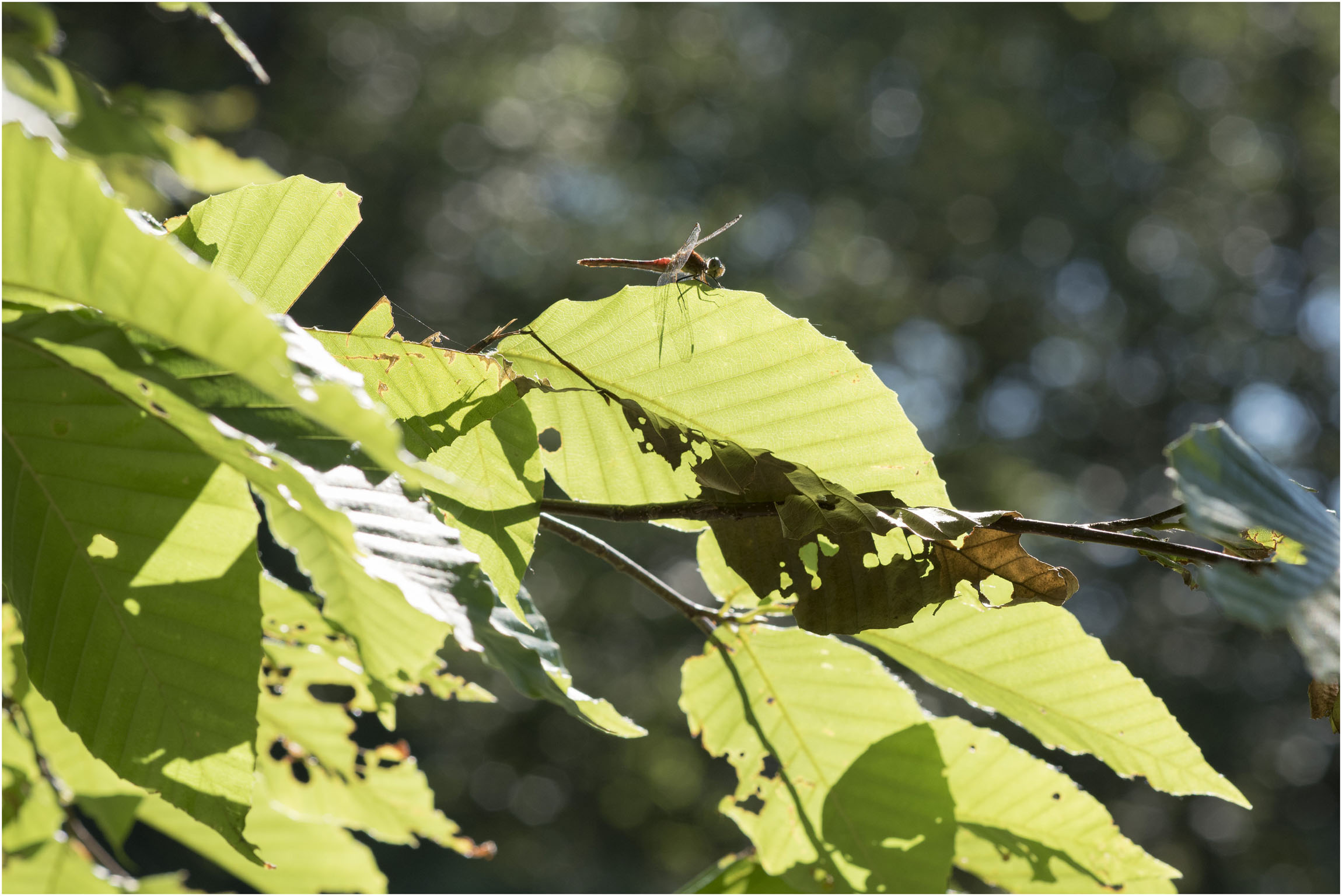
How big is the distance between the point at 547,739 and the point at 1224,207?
690 centimetres

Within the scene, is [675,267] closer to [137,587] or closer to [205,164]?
[137,587]

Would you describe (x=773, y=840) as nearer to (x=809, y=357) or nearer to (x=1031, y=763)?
(x=1031, y=763)

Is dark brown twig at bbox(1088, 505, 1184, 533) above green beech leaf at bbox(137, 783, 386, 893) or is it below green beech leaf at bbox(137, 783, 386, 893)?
above

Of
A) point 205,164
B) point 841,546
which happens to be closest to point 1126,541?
point 841,546

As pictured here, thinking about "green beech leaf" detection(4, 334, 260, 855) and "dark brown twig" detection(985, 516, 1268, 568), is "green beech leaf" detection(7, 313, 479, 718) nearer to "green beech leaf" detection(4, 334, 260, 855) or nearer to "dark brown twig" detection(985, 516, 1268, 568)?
"green beech leaf" detection(4, 334, 260, 855)

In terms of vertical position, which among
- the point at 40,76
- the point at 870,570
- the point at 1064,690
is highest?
the point at 40,76

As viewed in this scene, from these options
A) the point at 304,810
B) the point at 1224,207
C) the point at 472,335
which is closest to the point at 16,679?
the point at 304,810

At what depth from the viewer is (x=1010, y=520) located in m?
Result: 0.44

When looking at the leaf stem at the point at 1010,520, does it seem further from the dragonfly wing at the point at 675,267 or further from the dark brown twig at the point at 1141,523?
the dragonfly wing at the point at 675,267

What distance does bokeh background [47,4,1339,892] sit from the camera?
6992 millimetres

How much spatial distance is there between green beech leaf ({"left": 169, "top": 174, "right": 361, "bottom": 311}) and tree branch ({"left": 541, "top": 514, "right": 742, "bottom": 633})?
0.58 ft

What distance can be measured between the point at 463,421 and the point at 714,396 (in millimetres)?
132

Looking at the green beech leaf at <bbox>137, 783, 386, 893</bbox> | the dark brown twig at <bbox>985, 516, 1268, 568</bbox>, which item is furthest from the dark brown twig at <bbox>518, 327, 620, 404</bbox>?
the green beech leaf at <bbox>137, 783, 386, 893</bbox>

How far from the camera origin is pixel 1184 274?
739 cm
